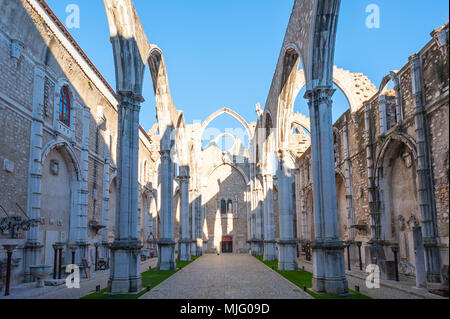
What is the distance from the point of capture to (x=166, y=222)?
18109mm

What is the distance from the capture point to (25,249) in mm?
13070

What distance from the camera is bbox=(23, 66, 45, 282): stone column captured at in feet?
43.2

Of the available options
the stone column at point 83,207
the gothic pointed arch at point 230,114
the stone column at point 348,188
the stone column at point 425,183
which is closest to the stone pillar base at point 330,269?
the stone column at point 425,183

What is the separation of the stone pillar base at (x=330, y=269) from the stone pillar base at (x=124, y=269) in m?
4.84

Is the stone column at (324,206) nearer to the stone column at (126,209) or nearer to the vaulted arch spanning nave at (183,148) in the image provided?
the vaulted arch spanning nave at (183,148)

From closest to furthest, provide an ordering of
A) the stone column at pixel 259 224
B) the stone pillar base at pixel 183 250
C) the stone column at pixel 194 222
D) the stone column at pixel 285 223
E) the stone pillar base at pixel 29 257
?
the stone pillar base at pixel 29 257, the stone column at pixel 285 223, the stone pillar base at pixel 183 250, the stone column at pixel 259 224, the stone column at pixel 194 222

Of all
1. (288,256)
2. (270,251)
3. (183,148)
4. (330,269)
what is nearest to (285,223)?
(288,256)

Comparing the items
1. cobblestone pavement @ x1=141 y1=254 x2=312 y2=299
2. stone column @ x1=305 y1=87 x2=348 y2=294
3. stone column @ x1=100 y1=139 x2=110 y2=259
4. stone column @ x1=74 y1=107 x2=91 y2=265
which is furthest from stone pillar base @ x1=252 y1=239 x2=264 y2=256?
stone column @ x1=305 y1=87 x2=348 y2=294

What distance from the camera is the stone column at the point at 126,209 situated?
10367 millimetres

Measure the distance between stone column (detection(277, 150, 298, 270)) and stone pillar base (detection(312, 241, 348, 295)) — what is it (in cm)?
661

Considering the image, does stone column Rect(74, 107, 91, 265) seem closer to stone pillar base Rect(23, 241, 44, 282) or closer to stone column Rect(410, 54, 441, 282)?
stone pillar base Rect(23, 241, 44, 282)
